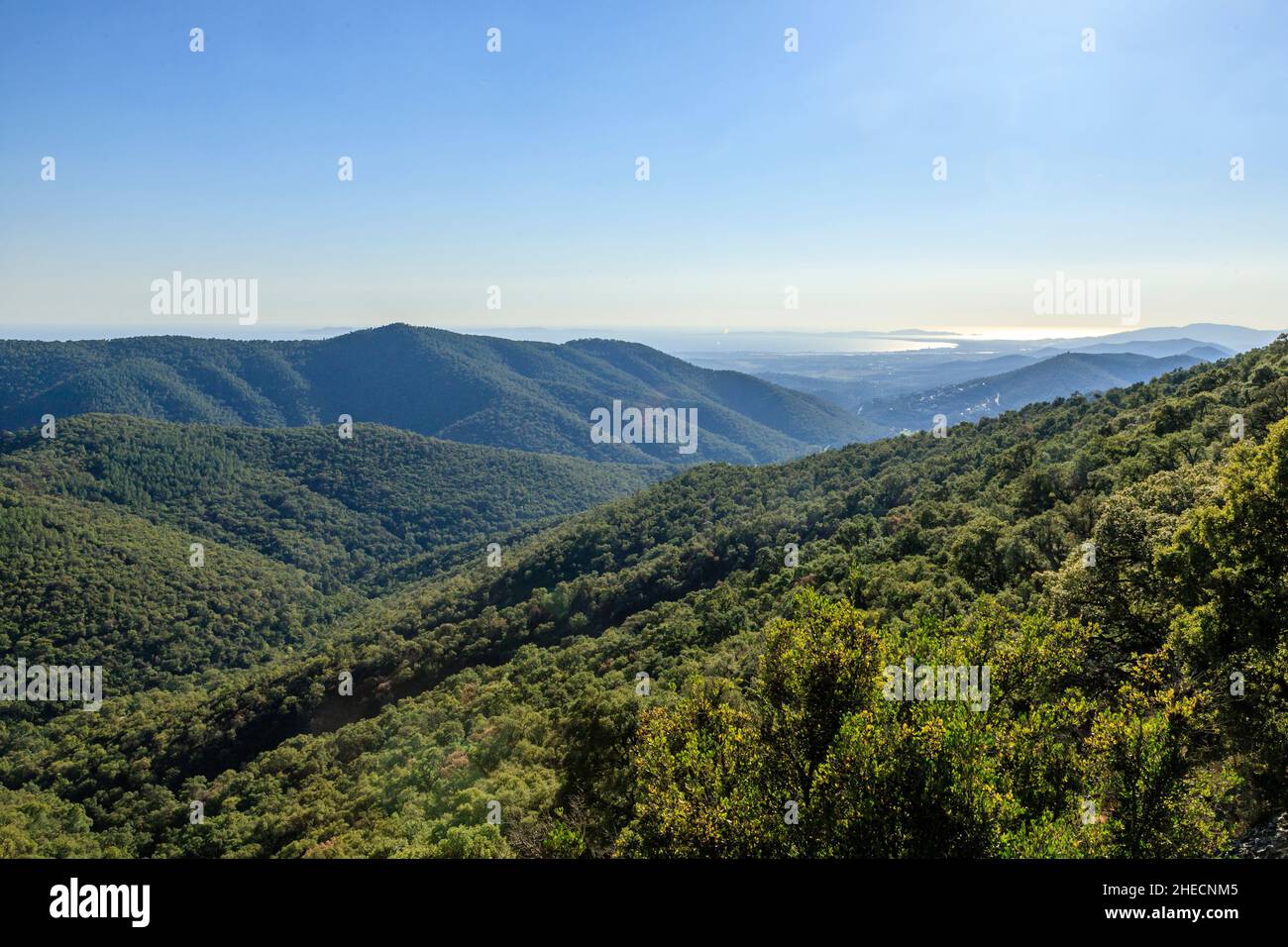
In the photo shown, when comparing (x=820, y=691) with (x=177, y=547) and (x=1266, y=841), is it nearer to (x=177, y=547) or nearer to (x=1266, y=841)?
(x=1266, y=841)

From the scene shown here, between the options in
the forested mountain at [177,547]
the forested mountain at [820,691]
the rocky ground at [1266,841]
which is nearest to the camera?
the rocky ground at [1266,841]

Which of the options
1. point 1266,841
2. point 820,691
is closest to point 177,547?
point 820,691

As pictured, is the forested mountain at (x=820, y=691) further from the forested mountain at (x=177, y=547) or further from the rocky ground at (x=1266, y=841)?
the forested mountain at (x=177, y=547)

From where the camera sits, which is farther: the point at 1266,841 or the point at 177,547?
the point at 177,547

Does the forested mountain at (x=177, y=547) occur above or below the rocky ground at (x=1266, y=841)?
below

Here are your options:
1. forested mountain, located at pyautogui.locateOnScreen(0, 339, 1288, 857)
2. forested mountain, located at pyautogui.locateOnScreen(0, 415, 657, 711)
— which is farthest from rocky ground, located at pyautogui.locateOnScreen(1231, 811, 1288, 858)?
forested mountain, located at pyautogui.locateOnScreen(0, 415, 657, 711)

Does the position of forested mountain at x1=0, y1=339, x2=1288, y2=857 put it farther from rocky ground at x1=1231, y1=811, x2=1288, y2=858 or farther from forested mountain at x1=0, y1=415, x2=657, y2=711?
forested mountain at x1=0, y1=415, x2=657, y2=711

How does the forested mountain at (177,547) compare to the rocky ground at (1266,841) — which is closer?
the rocky ground at (1266,841)

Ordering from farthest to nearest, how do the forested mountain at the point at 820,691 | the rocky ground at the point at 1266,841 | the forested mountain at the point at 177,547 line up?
the forested mountain at the point at 177,547 → the forested mountain at the point at 820,691 → the rocky ground at the point at 1266,841

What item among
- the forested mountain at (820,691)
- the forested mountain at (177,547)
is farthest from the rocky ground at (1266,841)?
the forested mountain at (177,547)
